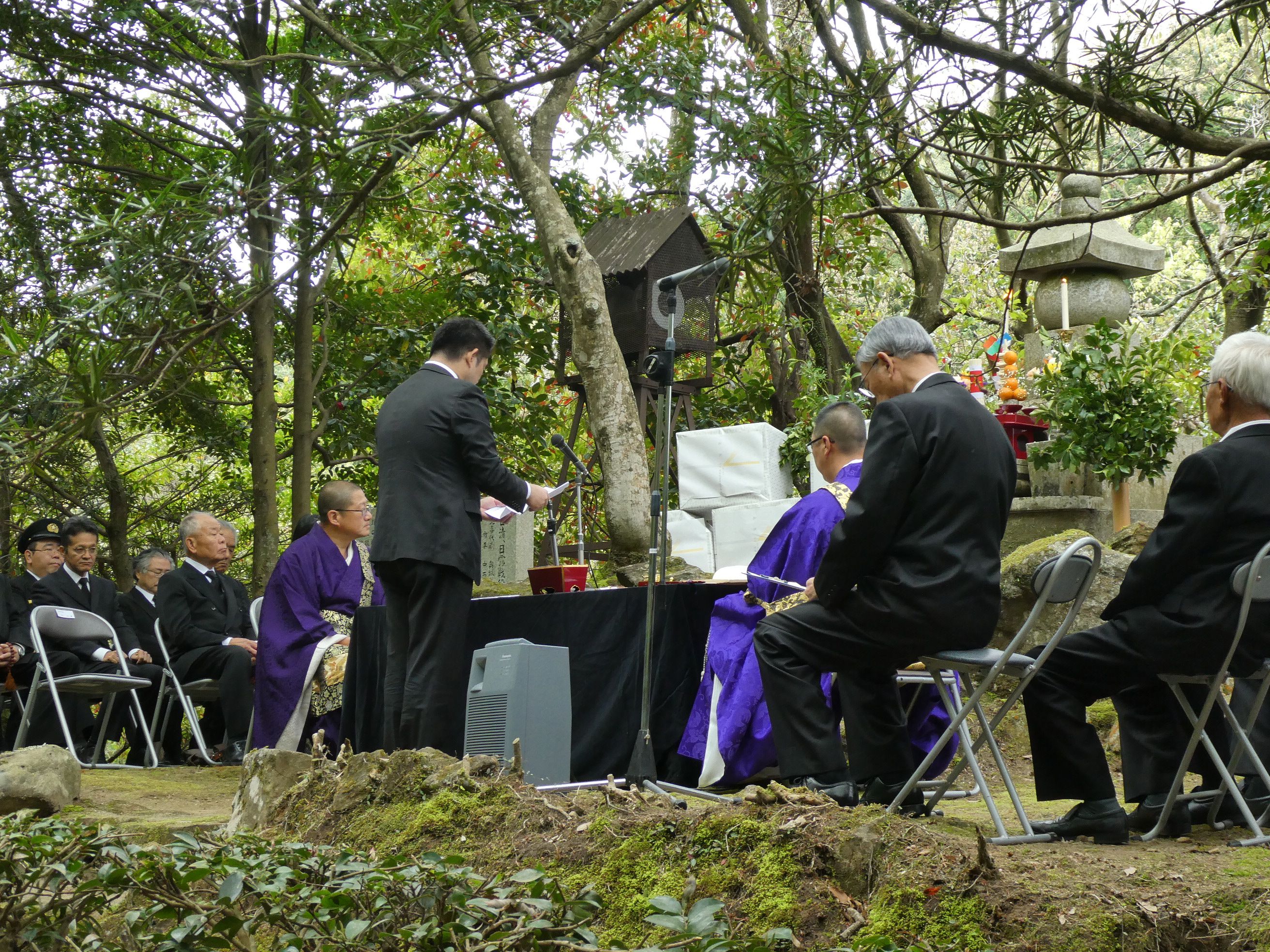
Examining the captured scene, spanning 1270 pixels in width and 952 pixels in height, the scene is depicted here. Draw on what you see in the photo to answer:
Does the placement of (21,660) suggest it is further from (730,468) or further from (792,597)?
(792,597)

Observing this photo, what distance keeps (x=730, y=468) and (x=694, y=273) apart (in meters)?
3.00

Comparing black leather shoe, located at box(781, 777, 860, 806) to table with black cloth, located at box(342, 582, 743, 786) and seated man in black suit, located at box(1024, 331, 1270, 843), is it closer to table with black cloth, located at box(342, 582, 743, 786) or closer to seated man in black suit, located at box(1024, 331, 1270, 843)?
seated man in black suit, located at box(1024, 331, 1270, 843)

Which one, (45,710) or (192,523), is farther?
(192,523)

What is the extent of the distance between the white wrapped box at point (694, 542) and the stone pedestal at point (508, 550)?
946 mm

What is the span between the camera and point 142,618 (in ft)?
27.5

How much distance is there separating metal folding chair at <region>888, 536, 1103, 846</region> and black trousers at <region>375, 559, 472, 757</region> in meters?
1.95

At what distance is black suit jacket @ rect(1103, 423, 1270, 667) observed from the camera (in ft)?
11.2

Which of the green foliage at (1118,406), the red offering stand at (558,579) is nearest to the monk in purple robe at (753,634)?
the red offering stand at (558,579)

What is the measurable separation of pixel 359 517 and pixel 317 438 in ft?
13.4

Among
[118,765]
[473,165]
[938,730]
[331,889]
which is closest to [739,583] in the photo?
[938,730]

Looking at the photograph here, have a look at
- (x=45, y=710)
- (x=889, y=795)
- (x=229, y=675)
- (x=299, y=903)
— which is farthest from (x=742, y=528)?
(x=299, y=903)

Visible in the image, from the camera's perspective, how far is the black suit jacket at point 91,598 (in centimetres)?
786

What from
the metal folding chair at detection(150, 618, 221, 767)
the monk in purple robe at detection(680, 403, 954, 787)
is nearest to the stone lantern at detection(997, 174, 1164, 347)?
the monk in purple robe at detection(680, 403, 954, 787)

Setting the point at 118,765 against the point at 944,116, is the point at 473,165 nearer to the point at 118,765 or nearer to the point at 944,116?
the point at 118,765
